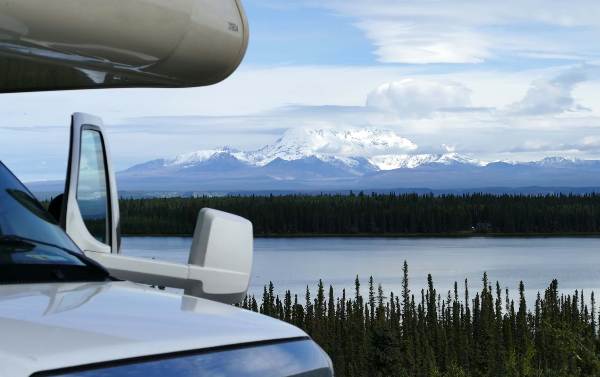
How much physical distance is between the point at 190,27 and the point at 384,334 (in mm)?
14864

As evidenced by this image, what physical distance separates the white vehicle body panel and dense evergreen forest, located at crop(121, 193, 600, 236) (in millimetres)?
112738

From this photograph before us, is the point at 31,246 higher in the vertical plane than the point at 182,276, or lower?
higher

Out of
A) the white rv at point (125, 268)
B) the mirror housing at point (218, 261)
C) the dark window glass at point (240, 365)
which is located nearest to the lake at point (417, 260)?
the mirror housing at point (218, 261)

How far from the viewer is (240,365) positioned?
2.84 m

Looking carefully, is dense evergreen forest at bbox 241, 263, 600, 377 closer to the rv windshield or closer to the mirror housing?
the mirror housing

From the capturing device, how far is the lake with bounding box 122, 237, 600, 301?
65.5 meters

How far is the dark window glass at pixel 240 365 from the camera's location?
8.37 ft

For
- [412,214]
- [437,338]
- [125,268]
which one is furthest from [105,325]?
[412,214]

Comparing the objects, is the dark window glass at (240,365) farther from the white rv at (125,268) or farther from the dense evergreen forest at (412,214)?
the dense evergreen forest at (412,214)

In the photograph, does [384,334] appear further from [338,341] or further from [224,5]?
[224,5]

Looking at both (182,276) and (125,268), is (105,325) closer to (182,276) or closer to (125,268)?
(182,276)

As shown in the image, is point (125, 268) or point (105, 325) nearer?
point (105, 325)

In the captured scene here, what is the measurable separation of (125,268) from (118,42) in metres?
1.18

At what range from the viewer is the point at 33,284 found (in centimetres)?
338
